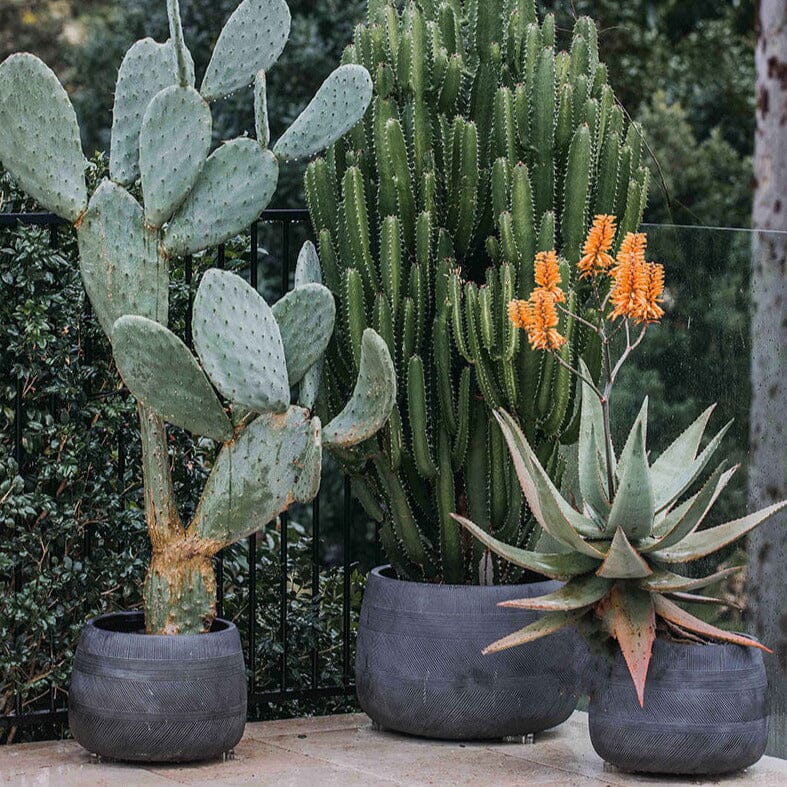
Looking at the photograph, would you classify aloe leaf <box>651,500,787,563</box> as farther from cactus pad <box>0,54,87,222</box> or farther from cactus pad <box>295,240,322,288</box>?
cactus pad <box>0,54,87,222</box>

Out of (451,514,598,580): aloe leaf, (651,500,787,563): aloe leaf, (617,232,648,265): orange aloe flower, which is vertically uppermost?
(617,232,648,265): orange aloe flower

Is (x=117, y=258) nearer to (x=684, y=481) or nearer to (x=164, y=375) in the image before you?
(x=164, y=375)

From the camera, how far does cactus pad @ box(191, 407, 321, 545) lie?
17.3 ft

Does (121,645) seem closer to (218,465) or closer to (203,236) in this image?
(218,465)

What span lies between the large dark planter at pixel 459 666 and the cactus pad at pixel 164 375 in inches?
42.2

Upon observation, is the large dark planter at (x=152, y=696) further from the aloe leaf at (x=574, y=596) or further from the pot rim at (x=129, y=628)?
the aloe leaf at (x=574, y=596)

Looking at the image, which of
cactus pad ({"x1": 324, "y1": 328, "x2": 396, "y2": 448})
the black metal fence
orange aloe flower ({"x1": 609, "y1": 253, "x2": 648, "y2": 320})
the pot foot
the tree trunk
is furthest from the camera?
the tree trunk

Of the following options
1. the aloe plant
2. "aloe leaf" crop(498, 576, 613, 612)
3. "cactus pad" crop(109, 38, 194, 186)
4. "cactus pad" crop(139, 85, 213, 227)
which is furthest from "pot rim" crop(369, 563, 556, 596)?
"cactus pad" crop(109, 38, 194, 186)

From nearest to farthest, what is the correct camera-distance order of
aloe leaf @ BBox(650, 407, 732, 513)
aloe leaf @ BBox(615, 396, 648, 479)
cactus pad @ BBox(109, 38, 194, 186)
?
aloe leaf @ BBox(615, 396, 648, 479)
aloe leaf @ BBox(650, 407, 732, 513)
cactus pad @ BBox(109, 38, 194, 186)

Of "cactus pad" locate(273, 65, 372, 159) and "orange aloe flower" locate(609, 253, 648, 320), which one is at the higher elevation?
"cactus pad" locate(273, 65, 372, 159)

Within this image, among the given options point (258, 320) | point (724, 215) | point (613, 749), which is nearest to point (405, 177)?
point (258, 320)

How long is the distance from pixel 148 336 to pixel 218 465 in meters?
0.57

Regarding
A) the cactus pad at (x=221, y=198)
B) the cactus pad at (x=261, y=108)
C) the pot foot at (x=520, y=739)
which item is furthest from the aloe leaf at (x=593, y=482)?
the cactus pad at (x=261, y=108)

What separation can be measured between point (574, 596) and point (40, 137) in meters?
2.41
